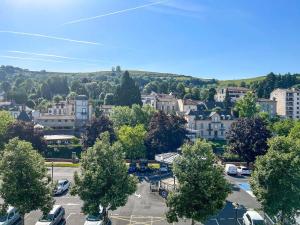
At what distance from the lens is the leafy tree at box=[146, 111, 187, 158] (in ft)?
227

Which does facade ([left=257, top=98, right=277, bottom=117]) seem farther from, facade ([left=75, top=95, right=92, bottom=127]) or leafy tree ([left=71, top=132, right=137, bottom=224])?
leafy tree ([left=71, top=132, right=137, bottom=224])

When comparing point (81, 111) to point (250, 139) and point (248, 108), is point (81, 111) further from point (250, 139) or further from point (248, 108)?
point (250, 139)

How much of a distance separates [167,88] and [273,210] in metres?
148

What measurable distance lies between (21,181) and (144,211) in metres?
14.1

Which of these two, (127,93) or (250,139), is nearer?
(250,139)

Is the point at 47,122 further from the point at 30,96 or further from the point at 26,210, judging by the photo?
the point at 26,210

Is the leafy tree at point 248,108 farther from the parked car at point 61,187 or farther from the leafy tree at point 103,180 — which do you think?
the leafy tree at point 103,180

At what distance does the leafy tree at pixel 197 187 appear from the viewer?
2809cm

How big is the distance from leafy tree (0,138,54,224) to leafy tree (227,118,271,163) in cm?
3653

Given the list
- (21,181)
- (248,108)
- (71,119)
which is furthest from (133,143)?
(248,108)

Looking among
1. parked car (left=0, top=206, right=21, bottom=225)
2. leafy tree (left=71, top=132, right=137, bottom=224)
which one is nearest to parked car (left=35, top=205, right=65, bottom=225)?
parked car (left=0, top=206, right=21, bottom=225)

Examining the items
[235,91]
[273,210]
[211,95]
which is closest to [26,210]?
[273,210]

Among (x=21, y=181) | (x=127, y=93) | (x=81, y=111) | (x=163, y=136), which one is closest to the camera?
(x=21, y=181)

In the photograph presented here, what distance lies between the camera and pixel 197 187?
28359 millimetres
